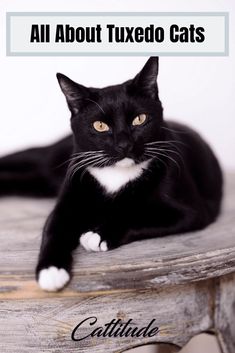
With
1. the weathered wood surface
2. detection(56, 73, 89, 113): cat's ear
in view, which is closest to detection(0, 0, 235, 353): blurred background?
detection(56, 73, 89, 113): cat's ear

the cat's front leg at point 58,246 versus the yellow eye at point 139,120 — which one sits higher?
the yellow eye at point 139,120

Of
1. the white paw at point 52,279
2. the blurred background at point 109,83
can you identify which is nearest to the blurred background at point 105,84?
the blurred background at point 109,83

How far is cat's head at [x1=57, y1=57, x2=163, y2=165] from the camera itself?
94 cm

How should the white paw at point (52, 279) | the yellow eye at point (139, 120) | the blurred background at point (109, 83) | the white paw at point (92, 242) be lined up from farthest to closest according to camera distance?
1. the blurred background at point (109, 83)
2. the yellow eye at point (139, 120)
3. the white paw at point (92, 242)
4. the white paw at point (52, 279)

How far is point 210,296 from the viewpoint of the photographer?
868mm

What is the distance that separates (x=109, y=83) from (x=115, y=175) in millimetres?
395

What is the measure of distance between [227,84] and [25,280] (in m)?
0.83

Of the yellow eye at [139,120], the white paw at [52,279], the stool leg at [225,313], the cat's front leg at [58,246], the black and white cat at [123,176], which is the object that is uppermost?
the yellow eye at [139,120]

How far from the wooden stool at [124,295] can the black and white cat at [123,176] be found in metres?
0.05

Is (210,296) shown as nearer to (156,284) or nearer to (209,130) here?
(156,284)

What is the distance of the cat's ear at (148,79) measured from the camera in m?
0.99

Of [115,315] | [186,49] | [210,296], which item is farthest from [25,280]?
[186,49]

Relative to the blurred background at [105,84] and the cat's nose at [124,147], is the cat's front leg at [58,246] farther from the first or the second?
the blurred background at [105,84]

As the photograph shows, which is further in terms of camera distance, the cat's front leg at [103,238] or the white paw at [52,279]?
the cat's front leg at [103,238]
